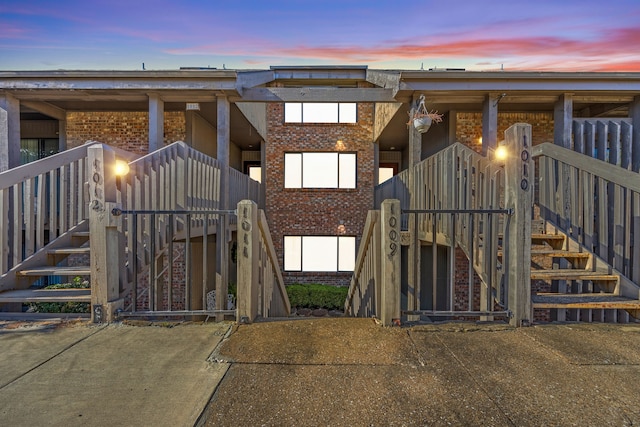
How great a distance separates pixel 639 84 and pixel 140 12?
12.0m

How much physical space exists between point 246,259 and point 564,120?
24.8ft

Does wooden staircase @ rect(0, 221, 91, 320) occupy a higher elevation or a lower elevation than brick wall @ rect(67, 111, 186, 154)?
lower

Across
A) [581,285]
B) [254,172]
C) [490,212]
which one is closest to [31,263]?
[490,212]

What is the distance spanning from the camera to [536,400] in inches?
78.0

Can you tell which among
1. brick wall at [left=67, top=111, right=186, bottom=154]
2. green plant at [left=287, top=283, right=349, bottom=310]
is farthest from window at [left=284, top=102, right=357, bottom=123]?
green plant at [left=287, top=283, right=349, bottom=310]

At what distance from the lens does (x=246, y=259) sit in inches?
127

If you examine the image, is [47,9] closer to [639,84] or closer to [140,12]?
[140,12]

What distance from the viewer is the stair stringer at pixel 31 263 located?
3977 mm

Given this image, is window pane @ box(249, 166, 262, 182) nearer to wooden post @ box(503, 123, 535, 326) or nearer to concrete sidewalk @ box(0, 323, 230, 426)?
concrete sidewalk @ box(0, 323, 230, 426)

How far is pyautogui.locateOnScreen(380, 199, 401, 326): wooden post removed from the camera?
3.14m

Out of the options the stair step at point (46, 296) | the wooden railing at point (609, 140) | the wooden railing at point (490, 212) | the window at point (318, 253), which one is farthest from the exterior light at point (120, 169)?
the window at point (318, 253)

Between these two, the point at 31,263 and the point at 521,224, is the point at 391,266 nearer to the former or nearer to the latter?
the point at 521,224

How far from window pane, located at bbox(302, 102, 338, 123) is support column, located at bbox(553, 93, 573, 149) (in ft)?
24.5

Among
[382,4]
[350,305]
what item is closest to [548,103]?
[382,4]
